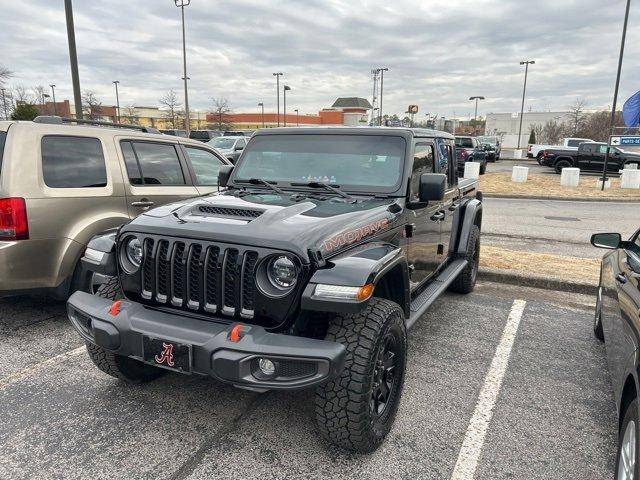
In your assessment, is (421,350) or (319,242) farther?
(421,350)

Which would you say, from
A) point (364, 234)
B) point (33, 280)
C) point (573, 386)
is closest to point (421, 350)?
point (573, 386)

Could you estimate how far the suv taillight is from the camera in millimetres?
3994

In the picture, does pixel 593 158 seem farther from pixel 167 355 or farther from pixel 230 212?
pixel 167 355

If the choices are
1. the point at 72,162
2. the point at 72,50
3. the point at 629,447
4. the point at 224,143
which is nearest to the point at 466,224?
the point at 629,447

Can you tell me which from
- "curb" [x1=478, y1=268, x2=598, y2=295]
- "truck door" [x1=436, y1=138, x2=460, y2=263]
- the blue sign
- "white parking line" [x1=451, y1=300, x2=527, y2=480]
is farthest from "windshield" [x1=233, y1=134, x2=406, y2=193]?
the blue sign

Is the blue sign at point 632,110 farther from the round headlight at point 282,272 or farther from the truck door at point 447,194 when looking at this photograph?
the round headlight at point 282,272

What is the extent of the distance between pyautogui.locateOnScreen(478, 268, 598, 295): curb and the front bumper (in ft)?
15.1

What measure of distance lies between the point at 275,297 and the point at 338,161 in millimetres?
1671

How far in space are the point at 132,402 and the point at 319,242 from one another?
1839 millimetres

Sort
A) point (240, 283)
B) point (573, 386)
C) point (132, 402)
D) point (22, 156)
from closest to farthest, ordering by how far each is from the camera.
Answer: point (240, 283) < point (132, 402) < point (573, 386) < point (22, 156)

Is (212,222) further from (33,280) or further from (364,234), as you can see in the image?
(33,280)

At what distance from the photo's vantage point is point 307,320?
2766mm

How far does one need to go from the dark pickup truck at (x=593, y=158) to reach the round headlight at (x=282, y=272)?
26597mm

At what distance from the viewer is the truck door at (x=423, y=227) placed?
12.8ft
